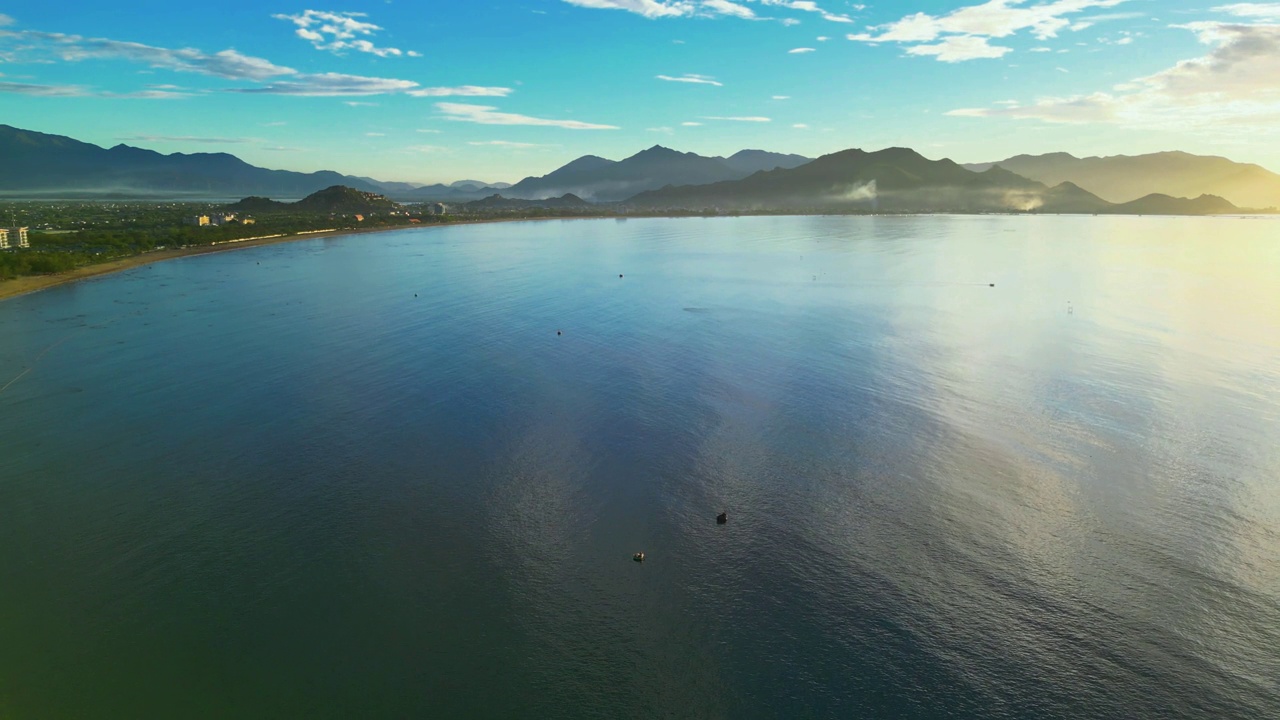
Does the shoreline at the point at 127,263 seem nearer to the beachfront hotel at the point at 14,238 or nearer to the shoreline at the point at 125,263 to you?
the shoreline at the point at 125,263

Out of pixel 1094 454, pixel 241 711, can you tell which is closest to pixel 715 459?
pixel 1094 454

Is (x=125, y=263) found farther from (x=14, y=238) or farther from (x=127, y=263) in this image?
(x=14, y=238)

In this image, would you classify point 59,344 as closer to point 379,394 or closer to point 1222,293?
point 379,394

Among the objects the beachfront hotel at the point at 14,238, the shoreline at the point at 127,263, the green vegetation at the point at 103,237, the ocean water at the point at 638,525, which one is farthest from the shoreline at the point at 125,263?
the ocean water at the point at 638,525

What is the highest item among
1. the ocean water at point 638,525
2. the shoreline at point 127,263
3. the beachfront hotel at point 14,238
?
the beachfront hotel at point 14,238

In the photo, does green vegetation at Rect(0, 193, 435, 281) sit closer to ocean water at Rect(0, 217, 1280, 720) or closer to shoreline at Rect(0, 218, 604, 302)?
shoreline at Rect(0, 218, 604, 302)

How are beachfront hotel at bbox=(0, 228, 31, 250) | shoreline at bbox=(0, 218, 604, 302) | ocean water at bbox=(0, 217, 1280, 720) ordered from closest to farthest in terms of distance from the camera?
ocean water at bbox=(0, 217, 1280, 720) → shoreline at bbox=(0, 218, 604, 302) → beachfront hotel at bbox=(0, 228, 31, 250)

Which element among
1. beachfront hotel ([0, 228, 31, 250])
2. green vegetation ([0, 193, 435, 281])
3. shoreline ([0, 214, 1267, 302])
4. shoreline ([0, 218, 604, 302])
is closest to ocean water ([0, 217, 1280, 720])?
shoreline ([0, 214, 1267, 302])

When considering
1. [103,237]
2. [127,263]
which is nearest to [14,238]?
[103,237]

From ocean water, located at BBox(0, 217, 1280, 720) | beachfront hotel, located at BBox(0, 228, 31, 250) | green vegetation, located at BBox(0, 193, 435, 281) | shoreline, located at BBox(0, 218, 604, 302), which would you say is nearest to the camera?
ocean water, located at BBox(0, 217, 1280, 720)
